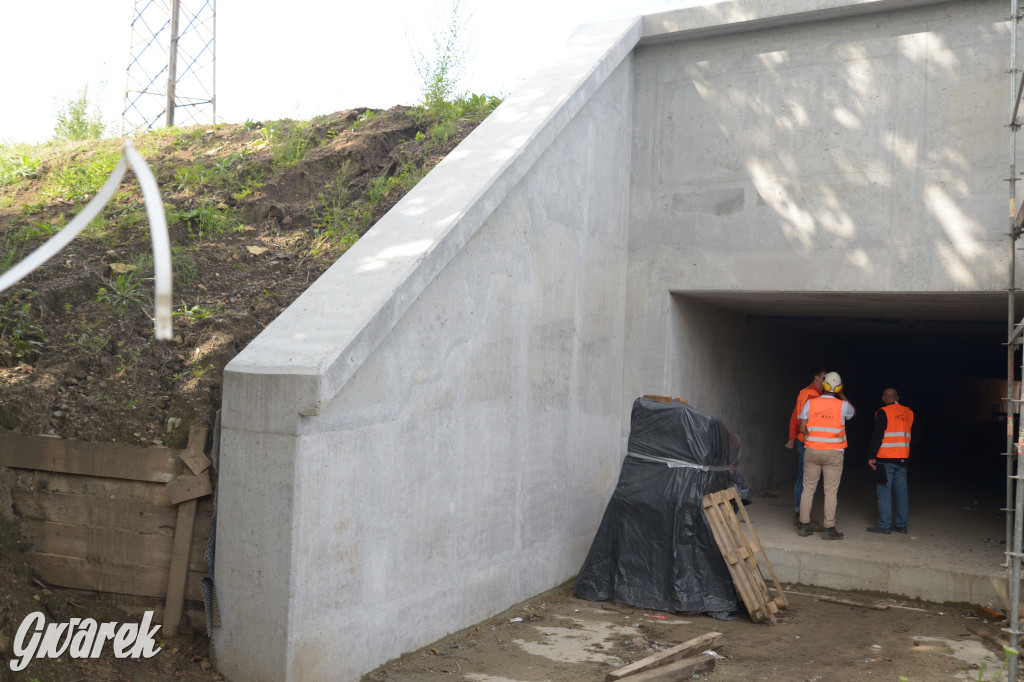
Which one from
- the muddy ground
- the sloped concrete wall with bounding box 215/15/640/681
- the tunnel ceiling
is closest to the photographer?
the sloped concrete wall with bounding box 215/15/640/681

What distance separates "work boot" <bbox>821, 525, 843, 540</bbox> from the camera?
853 cm

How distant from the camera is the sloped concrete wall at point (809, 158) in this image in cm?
725

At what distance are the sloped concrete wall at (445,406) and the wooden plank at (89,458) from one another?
0.57 m

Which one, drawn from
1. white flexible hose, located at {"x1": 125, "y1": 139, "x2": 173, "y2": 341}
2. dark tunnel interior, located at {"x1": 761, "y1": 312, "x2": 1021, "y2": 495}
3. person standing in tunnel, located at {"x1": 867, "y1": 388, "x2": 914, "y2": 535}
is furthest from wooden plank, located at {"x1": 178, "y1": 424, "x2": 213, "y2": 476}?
dark tunnel interior, located at {"x1": 761, "y1": 312, "x2": 1021, "y2": 495}

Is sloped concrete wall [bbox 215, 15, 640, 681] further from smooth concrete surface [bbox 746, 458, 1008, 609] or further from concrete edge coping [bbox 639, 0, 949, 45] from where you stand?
smooth concrete surface [bbox 746, 458, 1008, 609]

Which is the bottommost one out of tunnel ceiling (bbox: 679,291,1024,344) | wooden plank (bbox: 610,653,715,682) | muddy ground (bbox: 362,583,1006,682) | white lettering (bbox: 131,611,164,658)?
muddy ground (bbox: 362,583,1006,682)

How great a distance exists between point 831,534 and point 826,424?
116cm

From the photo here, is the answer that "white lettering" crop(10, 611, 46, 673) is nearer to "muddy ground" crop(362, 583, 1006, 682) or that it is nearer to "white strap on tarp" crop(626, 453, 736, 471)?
"muddy ground" crop(362, 583, 1006, 682)

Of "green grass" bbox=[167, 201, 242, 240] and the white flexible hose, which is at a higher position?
"green grass" bbox=[167, 201, 242, 240]

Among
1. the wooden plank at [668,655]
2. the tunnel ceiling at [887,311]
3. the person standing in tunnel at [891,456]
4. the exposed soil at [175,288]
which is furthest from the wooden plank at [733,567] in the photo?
the exposed soil at [175,288]

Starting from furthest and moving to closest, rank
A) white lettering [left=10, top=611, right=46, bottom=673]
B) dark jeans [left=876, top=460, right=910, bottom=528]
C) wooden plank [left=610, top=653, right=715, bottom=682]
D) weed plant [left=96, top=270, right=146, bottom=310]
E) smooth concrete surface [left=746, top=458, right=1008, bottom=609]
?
1. dark jeans [left=876, top=460, right=910, bottom=528]
2. smooth concrete surface [left=746, top=458, right=1008, bottom=609]
3. weed plant [left=96, top=270, right=146, bottom=310]
4. wooden plank [left=610, top=653, right=715, bottom=682]
5. white lettering [left=10, top=611, right=46, bottom=673]

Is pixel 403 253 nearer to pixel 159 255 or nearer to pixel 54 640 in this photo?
pixel 54 640

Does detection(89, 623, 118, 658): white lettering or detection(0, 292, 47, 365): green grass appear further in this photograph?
detection(0, 292, 47, 365): green grass

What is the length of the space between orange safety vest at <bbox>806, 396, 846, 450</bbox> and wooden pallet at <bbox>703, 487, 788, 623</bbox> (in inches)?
84.7
